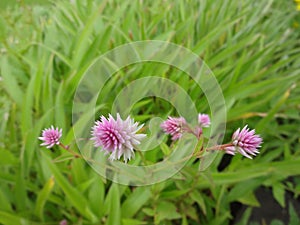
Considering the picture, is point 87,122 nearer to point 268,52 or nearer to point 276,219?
point 276,219

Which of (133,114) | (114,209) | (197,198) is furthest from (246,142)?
(133,114)

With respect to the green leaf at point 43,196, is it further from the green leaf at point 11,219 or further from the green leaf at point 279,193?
the green leaf at point 279,193

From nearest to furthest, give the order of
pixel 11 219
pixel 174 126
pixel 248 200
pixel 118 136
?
pixel 118 136 → pixel 174 126 → pixel 11 219 → pixel 248 200

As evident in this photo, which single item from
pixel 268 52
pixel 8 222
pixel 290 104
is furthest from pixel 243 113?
pixel 8 222

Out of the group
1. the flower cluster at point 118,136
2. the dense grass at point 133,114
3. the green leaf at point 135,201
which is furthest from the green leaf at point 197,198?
the flower cluster at point 118,136

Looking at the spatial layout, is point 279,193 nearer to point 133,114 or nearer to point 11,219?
point 133,114
